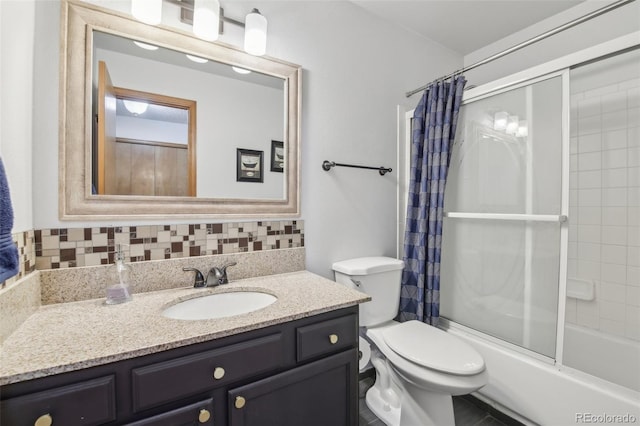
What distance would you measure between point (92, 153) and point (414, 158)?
5.55ft

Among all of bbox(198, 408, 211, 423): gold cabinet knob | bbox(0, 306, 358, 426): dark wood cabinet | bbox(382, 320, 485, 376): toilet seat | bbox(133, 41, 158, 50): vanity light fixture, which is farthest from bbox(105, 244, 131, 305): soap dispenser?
bbox(382, 320, 485, 376): toilet seat

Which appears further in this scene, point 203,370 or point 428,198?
point 428,198

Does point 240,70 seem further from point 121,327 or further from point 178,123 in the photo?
point 121,327

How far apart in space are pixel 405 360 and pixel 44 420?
1186mm

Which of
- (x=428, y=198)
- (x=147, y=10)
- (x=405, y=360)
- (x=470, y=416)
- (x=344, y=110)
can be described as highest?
(x=147, y=10)

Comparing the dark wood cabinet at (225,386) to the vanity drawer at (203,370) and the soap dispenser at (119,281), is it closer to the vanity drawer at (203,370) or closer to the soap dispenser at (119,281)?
the vanity drawer at (203,370)

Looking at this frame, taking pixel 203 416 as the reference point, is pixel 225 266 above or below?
above

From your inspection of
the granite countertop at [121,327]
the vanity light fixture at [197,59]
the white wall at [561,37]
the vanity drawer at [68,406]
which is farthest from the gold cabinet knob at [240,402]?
the white wall at [561,37]

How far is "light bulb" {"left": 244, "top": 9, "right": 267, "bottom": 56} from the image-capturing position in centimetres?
129

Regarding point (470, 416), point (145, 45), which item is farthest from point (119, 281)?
point (470, 416)

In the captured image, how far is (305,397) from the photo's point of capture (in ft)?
3.17

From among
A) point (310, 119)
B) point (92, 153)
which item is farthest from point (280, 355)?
point (310, 119)

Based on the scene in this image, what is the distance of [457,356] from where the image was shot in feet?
4.01

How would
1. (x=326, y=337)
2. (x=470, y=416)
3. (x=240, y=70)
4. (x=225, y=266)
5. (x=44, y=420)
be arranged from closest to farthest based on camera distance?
1. (x=44, y=420)
2. (x=326, y=337)
3. (x=225, y=266)
4. (x=240, y=70)
5. (x=470, y=416)
